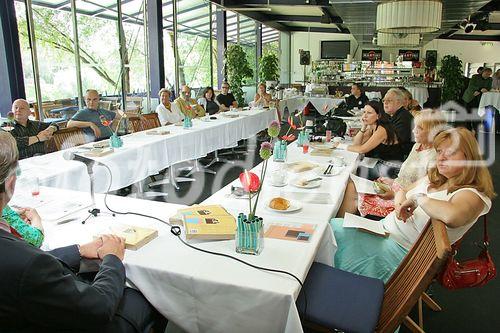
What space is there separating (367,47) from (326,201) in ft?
55.3

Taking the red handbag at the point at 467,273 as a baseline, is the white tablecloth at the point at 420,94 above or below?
above

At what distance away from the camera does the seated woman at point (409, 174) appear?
8.67ft

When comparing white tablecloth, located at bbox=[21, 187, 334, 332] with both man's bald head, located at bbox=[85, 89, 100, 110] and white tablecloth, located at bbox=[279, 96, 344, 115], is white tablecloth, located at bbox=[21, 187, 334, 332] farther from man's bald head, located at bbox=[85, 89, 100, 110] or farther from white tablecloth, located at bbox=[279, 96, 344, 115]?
white tablecloth, located at bbox=[279, 96, 344, 115]

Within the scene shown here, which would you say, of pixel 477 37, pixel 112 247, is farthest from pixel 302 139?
pixel 477 37

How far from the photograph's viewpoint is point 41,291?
0.99m

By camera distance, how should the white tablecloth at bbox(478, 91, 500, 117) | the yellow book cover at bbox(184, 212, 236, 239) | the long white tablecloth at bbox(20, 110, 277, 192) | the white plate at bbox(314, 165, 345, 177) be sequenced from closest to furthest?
the yellow book cover at bbox(184, 212, 236, 239) → the white plate at bbox(314, 165, 345, 177) → the long white tablecloth at bbox(20, 110, 277, 192) → the white tablecloth at bbox(478, 91, 500, 117)

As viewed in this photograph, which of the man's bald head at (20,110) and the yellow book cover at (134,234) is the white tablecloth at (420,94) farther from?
the yellow book cover at (134,234)

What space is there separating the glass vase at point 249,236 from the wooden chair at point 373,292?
0.91 ft

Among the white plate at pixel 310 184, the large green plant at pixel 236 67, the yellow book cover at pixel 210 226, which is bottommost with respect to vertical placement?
the white plate at pixel 310 184

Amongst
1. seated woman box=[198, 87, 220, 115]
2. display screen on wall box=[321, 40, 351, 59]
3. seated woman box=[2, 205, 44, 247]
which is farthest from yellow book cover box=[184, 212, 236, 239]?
display screen on wall box=[321, 40, 351, 59]

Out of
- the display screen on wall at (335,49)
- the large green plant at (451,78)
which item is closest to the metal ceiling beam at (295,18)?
the large green plant at (451,78)

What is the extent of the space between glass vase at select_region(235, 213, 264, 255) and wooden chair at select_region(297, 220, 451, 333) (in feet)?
0.91

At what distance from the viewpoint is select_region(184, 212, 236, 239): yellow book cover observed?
1.57 metres

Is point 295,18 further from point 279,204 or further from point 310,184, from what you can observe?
point 279,204
